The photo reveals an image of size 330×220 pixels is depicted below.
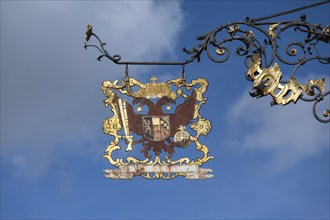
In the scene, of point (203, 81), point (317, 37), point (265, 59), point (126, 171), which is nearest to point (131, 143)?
point (126, 171)

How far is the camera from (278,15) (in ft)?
53.4

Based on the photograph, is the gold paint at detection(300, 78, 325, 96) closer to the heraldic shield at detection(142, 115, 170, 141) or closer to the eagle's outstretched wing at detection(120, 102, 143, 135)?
the heraldic shield at detection(142, 115, 170, 141)

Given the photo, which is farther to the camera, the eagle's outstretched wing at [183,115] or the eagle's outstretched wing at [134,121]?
the eagle's outstretched wing at [183,115]

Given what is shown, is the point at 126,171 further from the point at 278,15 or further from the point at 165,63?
the point at 278,15

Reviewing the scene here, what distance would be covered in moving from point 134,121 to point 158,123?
43cm

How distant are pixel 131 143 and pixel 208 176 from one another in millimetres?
1500

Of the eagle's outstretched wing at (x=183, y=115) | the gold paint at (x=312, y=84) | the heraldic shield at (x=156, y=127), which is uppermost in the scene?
the gold paint at (x=312, y=84)

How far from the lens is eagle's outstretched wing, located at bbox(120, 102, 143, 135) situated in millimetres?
16188

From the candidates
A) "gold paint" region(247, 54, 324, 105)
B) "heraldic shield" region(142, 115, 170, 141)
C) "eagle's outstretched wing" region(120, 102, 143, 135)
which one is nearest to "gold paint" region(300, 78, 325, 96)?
"gold paint" region(247, 54, 324, 105)

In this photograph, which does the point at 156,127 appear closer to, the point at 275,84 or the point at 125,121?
the point at 125,121

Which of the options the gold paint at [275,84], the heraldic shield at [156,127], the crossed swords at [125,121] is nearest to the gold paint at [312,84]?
the gold paint at [275,84]

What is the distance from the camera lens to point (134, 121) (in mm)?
16266

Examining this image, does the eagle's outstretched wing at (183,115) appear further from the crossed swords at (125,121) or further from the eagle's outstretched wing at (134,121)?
the crossed swords at (125,121)

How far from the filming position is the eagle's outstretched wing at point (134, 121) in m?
16.2
